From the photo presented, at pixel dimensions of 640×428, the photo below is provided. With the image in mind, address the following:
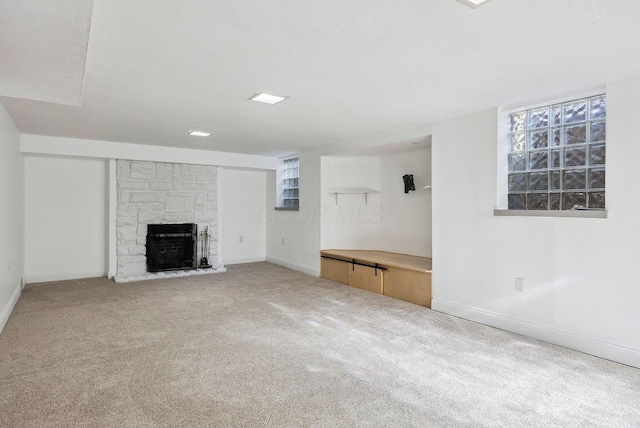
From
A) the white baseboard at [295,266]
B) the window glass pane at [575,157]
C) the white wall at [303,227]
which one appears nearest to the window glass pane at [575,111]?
the window glass pane at [575,157]

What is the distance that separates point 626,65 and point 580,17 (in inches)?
38.4

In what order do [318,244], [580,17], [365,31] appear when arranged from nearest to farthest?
[580,17], [365,31], [318,244]

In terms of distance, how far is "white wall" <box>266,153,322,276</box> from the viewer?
607 centimetres

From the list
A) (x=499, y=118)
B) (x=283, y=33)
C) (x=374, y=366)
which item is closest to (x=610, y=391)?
(x=374, y=366)

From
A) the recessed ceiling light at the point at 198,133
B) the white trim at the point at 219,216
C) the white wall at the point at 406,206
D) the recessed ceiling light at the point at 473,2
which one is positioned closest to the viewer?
the recessed ceiling light at the point at 473,2

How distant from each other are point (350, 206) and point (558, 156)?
329 centimetres

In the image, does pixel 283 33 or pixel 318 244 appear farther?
pixel 318 244

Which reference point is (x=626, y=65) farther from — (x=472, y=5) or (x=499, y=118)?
(x=472, y=5)

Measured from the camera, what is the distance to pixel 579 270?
2.99 metres

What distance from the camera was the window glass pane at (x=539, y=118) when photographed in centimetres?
337

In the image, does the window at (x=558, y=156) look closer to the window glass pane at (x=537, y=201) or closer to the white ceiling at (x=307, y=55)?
the window glass pane at (x=537, y=201)

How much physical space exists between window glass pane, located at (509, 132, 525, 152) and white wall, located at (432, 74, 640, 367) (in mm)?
192

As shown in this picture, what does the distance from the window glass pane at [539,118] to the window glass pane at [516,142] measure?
13 centimetres

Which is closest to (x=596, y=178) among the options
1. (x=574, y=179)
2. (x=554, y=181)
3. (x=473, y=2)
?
(x=574, y=179)
